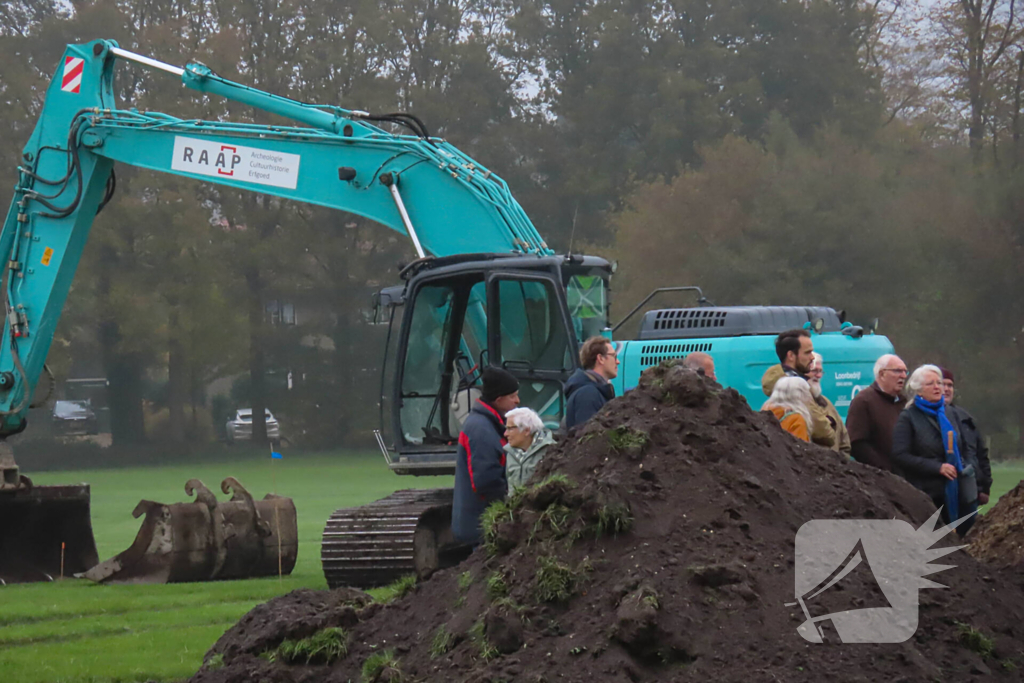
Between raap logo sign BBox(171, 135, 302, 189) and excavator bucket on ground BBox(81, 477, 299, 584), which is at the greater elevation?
raap logo sign BBox(171, 135, 302, 189)

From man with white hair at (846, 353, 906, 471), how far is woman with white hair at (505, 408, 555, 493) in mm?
2372

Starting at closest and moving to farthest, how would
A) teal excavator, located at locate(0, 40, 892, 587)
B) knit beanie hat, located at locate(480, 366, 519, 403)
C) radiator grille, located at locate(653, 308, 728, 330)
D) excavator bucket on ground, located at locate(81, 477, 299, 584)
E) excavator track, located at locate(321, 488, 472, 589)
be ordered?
1. knit beanie hat, located at locate(480, 366, 519, 403)
2. teal excavator, located at locate(0, 40, 892, 587)
3. excavator track, located at locate(321, 488, 472, 589)
4. radiator grille, located at locate(653, 308, 728, 330)
5. excavator bucket on ground, located at locate(81, 477, 299, 584)

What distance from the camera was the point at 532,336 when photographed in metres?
10.9

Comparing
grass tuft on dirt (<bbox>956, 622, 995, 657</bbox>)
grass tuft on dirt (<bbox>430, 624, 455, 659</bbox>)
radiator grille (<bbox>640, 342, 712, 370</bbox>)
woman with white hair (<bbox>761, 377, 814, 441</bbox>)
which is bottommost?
grass tuft on dirt (<bbox>430, 624, 455, 659</bbox>)

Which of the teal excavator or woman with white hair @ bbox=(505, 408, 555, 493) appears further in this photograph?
the teal excavator

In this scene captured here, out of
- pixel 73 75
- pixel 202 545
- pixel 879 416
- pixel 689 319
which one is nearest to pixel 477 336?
pixel 689 319

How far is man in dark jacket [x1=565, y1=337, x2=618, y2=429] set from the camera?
8.32 meters

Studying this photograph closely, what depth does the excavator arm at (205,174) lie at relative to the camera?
11.9m

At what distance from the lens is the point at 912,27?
4178cm

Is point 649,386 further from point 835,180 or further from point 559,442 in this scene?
point 835,180

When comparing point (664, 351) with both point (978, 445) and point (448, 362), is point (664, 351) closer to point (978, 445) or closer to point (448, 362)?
point (448, 362)

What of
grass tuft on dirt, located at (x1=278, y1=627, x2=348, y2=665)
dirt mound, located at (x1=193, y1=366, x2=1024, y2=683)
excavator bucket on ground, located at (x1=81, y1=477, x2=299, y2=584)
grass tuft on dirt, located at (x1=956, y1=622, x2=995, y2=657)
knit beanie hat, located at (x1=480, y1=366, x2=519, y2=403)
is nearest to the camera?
dirt mound, located at (x1=193, y1=366, x2=1024, y2=683)

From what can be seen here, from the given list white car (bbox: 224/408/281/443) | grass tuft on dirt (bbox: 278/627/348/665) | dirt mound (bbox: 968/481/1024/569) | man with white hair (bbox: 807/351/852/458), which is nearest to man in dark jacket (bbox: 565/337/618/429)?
man with white hair (bbox: 807/351/852/458)

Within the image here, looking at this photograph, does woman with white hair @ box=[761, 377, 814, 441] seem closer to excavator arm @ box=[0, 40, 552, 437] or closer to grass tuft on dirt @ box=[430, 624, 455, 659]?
grass tuft on dirt @ box=[430, 624, 455, 659]
